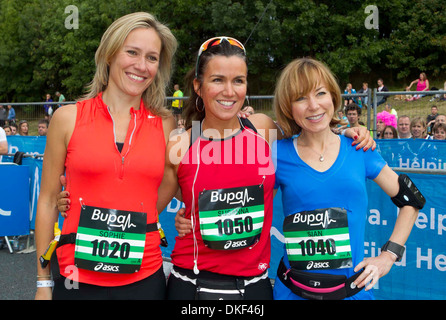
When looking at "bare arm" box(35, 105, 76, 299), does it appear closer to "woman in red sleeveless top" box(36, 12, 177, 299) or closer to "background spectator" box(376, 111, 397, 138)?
"woman in red sleeveless top" box(36, 12, 177, 299)

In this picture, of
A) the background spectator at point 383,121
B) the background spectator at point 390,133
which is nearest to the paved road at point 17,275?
the background spectator at point 390,133

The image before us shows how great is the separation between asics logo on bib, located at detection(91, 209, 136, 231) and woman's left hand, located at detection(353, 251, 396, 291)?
3.69 feet

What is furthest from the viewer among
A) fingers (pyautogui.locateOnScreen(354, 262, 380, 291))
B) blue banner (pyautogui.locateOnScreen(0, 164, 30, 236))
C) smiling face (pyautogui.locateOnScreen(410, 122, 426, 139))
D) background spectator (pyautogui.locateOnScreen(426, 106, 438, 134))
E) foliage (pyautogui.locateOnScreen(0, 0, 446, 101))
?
foliage (pyautogui.locateOnScreen(0, 0, 446, 101))

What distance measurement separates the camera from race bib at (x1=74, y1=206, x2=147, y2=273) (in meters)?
2.24

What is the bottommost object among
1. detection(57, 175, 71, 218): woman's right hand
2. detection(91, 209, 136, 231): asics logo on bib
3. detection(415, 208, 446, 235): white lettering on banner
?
detection(415, 208, 446, 235): white lettering on banner

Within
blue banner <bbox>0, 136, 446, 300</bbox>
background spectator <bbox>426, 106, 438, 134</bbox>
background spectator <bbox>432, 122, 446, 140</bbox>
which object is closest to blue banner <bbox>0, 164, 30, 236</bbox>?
blue banner <bbox>0, 136, 446, 300</bbox>

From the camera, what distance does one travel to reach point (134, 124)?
243 centimetres

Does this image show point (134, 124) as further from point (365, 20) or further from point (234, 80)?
point (365, 20)

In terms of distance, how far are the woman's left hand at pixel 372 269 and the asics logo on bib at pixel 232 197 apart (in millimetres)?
624

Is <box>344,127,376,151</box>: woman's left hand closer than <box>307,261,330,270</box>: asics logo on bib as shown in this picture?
No

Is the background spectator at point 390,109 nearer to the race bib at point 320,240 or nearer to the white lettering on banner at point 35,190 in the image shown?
the white lettering on banner at point 35,190

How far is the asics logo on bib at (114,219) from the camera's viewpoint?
2.24 m
